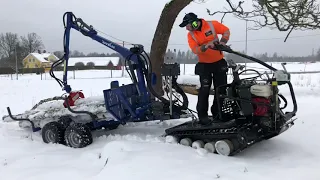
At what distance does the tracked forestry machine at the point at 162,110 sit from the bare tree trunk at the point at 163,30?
3386 millimetres

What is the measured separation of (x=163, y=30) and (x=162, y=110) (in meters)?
4.47

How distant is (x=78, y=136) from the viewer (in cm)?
577

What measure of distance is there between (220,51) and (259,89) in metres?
1.05

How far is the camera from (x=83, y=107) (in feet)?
20.5

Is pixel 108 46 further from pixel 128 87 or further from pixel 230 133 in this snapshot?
pixel 230 133

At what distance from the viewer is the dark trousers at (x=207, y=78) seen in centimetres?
552

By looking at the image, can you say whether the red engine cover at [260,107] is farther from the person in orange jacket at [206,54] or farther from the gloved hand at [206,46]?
the gloved hand at [206,46]

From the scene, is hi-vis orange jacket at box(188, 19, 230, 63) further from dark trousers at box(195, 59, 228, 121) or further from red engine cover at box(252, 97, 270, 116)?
red engine cover at box(252, 97, 270, 116)

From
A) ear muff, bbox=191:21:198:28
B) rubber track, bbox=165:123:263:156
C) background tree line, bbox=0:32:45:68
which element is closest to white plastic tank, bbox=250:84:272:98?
rubber track, bbox=165:123:263:156

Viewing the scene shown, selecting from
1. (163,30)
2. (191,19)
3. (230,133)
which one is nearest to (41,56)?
(163,30)

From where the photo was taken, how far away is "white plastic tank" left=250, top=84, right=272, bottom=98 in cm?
472

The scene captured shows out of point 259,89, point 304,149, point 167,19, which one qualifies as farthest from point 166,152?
point 167,19

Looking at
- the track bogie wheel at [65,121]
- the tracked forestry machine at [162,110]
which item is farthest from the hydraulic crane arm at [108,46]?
the track bogie wheel at [65,121]

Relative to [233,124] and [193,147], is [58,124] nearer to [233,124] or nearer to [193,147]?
[193,147]
